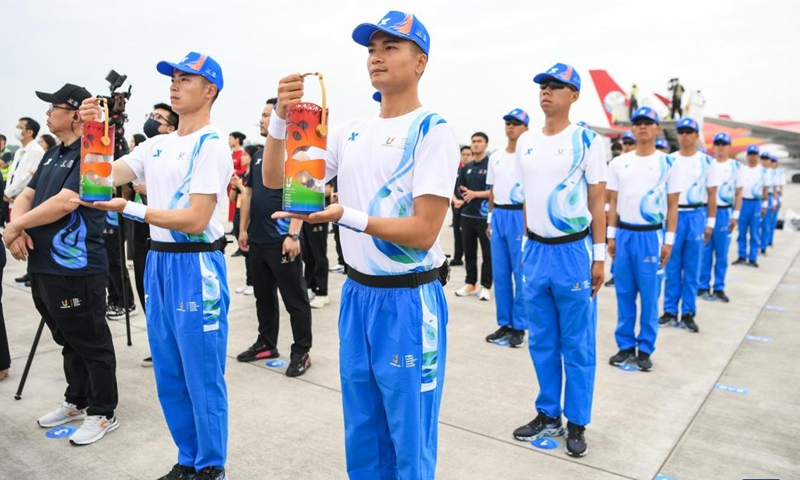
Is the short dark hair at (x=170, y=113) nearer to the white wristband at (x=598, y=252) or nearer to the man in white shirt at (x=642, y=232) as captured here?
the white wristband at (x=598, y=252)

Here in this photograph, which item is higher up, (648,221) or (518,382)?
(648,221)

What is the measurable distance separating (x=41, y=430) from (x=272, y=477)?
5.40 feet

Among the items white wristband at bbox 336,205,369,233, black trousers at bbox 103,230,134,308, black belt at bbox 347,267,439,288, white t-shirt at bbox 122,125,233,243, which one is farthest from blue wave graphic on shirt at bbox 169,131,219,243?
black trousers at bbox 103,230,134,308

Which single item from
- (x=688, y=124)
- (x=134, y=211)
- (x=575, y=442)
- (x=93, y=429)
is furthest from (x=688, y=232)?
(x=93, y=429)

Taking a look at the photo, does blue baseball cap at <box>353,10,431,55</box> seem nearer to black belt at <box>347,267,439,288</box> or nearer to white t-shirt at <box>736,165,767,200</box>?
black belt at <box>347,267,439,288</box>

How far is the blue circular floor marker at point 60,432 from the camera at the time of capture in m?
3.60

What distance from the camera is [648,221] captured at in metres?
5.09

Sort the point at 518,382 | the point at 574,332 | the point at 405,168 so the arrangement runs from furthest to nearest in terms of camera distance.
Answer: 1. the point at 518,382
2. the point at 574,332
3. the point at 405,168

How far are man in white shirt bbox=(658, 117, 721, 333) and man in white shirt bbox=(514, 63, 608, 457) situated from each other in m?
3.45

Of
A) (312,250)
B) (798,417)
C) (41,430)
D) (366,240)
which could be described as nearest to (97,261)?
(41,430)

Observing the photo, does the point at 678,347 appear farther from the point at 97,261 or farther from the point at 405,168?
the point at 97,261

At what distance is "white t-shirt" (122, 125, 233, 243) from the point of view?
9.30ft

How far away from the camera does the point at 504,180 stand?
609 cm

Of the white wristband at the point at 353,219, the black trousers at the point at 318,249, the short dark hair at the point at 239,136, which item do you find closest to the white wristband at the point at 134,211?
the white wristband at the point at 353,219
